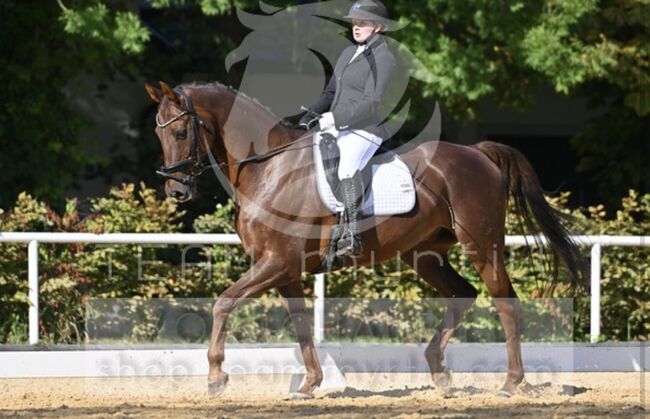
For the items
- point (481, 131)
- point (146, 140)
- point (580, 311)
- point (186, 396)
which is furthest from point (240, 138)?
point (481, 131)

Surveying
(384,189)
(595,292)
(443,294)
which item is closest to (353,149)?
(384,189)

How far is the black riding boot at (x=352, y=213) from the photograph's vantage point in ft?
27.6

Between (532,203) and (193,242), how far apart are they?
9.36 ft

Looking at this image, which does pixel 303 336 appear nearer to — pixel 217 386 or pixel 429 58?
pixel 217 386

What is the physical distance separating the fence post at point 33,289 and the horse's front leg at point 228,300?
2242 mm

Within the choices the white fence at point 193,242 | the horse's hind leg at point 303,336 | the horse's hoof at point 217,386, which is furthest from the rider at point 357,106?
the white fence at point 193,242

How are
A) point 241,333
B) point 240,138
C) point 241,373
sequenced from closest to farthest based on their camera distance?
1. point 240,138
2. point 241,373
3. point 241,333

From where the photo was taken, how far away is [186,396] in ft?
28.9

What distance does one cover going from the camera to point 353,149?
27.6 feet

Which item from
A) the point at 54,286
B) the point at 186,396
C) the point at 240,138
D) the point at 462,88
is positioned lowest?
the point at 186,396

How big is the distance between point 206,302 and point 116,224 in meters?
1.10

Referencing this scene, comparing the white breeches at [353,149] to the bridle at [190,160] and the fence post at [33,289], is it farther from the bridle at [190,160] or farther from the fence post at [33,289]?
the fence post at [33,289]

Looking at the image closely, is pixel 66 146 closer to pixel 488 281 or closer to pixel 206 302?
pixel 206 302

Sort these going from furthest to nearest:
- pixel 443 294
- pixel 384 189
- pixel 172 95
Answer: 1. pixel 443 294
2. pixel 384 189
3. pixel 172 95
